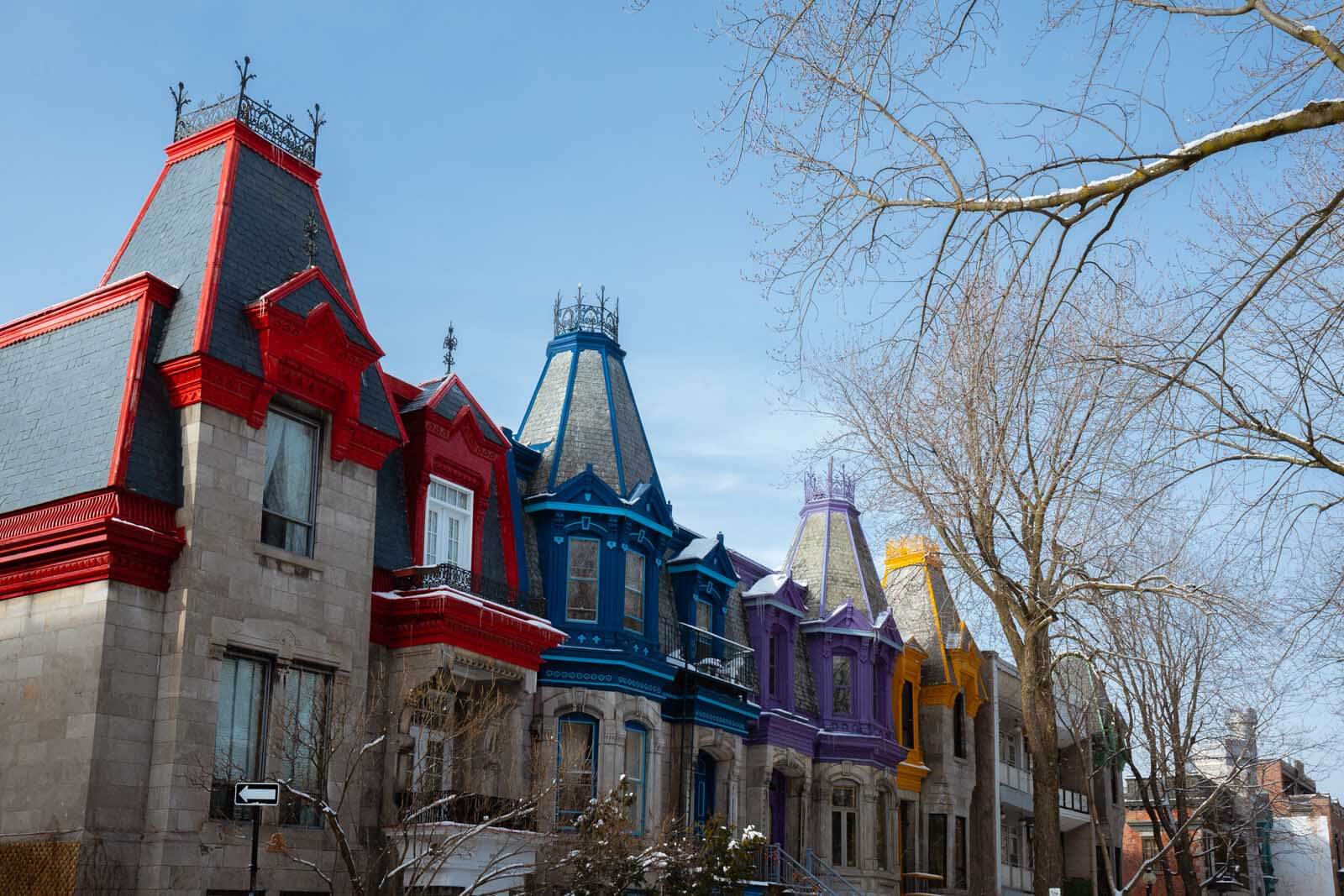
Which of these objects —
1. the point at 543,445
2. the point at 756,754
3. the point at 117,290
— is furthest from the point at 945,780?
the point at 117,290

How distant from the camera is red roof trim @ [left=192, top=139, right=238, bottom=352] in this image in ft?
63.8

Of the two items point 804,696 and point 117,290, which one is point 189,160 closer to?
point 117,290

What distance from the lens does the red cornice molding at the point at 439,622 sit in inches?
877

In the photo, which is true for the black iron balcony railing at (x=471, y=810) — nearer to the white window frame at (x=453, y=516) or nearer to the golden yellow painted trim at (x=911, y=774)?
the white window frame at (x=453, y=516)

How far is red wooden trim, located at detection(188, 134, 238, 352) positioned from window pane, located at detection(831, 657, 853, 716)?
74.0 ft

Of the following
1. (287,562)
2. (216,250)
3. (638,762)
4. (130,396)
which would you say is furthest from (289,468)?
(638,762)

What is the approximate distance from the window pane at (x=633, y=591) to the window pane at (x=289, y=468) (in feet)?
29.0

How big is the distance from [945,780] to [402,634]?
24.8 metres

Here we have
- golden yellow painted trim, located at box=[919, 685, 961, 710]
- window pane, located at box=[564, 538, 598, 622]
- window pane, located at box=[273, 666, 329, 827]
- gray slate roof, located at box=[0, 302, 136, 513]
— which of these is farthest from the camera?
golden yellow painted trim, located at box=[919, 685, 961, 710]

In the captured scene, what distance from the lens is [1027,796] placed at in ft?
164

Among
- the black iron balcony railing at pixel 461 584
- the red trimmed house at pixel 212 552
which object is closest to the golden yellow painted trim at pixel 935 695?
the black iron balcony railing at pixel 461 584

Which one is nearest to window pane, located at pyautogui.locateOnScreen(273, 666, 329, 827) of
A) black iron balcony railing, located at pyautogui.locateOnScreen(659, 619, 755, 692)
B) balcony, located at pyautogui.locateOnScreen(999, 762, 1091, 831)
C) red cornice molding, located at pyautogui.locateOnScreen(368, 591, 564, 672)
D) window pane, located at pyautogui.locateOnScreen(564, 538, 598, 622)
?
red cornice molding, located at pyautogui.locateOnScreen(368, 591, 564, 672)

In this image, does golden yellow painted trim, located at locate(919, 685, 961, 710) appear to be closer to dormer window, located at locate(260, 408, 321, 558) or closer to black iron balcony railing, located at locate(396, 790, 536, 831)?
black iron balcony railing, located at locate(396, 790, 536, 831)

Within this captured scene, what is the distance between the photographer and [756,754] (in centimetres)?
3394
